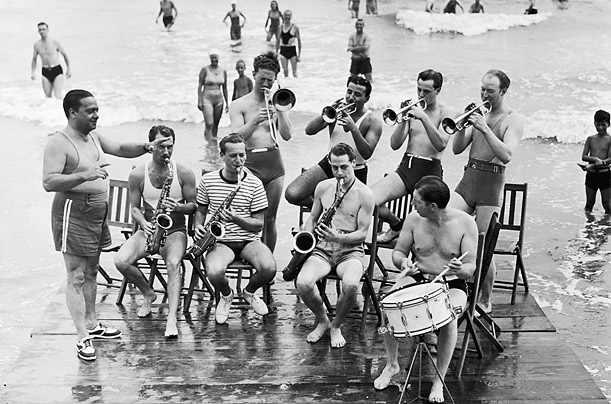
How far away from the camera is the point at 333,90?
19.5m

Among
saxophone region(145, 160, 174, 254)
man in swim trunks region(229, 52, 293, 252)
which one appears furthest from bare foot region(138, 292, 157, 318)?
man in swim trunks region(229, 52, 293, 252)

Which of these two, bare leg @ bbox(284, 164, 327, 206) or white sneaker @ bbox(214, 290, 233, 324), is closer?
white sneaker @ bbox(214, 290, 233, 324)

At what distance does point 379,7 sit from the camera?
92.1ft

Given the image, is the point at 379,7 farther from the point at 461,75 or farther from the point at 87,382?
the point at 87,382

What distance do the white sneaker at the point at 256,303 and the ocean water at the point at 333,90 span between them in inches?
76.6

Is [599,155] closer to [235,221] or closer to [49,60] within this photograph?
Result: [235,221]

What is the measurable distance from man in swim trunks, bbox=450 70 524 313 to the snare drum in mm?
1517

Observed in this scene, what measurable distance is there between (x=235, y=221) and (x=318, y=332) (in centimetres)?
101

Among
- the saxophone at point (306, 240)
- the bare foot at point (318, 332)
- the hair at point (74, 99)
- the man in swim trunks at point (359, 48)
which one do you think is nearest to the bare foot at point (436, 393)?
the bare foot at point (318, 332)

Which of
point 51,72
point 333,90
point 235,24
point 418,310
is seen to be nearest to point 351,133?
point 418,310

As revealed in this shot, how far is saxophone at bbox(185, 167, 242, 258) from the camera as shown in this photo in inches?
245

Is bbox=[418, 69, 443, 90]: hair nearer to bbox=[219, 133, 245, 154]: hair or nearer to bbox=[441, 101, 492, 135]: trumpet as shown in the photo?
bbox=[441, 101, 492, 135]: trumpet

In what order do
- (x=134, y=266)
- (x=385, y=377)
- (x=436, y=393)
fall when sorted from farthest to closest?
1. (x=134, y=266)
2. (x=385, y=377)
3. (x=436, y=393)

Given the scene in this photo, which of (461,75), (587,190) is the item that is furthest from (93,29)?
(587,190)
